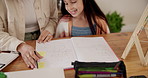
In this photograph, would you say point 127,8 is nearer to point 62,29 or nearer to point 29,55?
point 62,29

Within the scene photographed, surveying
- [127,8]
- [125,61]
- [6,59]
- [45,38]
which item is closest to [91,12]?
[45,38]

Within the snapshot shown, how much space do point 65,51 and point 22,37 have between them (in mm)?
510

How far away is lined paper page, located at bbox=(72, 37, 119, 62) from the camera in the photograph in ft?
2.77

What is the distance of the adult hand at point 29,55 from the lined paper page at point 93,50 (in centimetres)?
24

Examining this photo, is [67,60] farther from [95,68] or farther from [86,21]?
[86,21]

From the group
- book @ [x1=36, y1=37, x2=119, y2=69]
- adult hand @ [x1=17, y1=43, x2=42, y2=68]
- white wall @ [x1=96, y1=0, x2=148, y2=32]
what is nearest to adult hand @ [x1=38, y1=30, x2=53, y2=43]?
book @ [x1=36, y1=37, x2=119, y2=69]

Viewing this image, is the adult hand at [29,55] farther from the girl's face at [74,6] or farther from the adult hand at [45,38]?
the girl's face at [74,6]

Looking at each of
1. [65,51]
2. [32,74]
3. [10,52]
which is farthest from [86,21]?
[32,74]

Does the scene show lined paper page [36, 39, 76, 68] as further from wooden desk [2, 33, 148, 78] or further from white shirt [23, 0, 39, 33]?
white shirt [23, 0, 39, 33]

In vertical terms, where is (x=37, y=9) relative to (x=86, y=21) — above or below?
above

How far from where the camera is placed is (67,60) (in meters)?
0.84

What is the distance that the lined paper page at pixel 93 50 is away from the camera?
845mm

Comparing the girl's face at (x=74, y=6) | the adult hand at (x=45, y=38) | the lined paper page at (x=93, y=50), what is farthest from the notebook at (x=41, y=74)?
the girl's face at (x=74, y=6)

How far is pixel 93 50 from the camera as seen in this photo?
93cm
